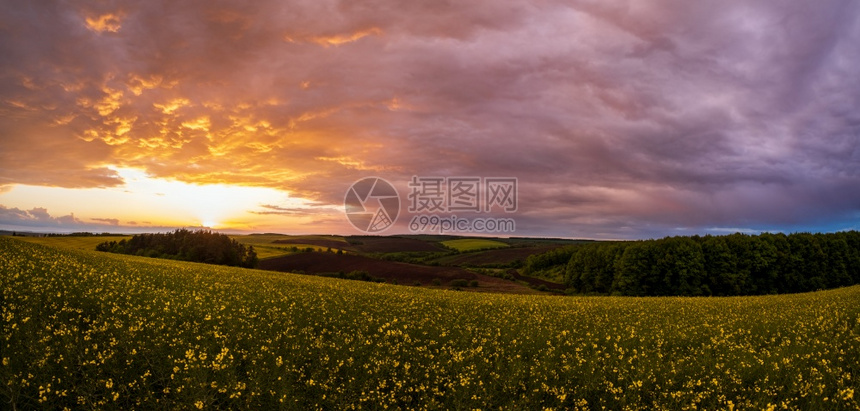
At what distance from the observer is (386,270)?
274 feet

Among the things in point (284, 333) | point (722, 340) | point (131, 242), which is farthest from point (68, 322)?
point (131, 242)

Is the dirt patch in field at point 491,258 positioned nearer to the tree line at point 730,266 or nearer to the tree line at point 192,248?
the tree line at point 730,266

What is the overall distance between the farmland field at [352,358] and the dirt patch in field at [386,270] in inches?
2185

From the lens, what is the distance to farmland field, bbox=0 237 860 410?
8.94 metres

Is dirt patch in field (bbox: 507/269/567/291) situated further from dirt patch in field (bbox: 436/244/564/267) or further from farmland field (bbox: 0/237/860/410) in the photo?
farmland field (bbox: 0/237/860/410)

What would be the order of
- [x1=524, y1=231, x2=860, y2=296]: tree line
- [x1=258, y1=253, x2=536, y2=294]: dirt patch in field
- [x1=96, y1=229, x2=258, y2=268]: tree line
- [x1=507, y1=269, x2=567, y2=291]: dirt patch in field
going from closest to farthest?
1. [x1=524, y1=231, x2=860, y2=296]: tree line
2. [x1=258, y1=253, x2=536, y2=294]: dirt patch in field
3. [x1=507, y1=269, x2=567, y2=291]: dirt patch in field
4. [x1=96, y1=229, x2=258, y2=268]: tree line

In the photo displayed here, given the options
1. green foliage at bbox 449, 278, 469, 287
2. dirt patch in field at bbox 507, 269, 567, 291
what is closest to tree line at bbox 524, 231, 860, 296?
dirt patch in field at bbox 507, 269, 567, 291

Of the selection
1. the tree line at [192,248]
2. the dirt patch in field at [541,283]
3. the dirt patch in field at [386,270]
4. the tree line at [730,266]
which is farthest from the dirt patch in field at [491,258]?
the tree line at [192,248]

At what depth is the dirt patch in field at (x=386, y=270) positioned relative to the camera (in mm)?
76312

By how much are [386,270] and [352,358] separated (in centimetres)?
7354

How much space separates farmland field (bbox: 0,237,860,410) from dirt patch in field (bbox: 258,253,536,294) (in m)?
55.5

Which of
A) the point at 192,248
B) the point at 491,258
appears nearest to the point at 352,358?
the point at 192,248

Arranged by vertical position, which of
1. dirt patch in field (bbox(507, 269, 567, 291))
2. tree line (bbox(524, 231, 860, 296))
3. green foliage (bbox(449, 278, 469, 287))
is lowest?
dirt patch in field (bbox(507, 269, 567, 291))

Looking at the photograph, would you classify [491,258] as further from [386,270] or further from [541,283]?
[386,270]
